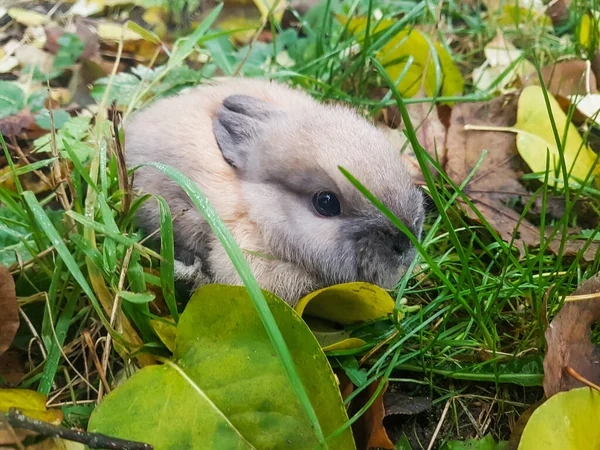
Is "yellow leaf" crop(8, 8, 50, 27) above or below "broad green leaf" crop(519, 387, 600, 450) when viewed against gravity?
above

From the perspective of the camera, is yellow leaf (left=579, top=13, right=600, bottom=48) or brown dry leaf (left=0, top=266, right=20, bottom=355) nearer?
brown dry leaf (left=0, top=266, right=20, bottom=355)

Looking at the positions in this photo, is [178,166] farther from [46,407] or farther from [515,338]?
[515,338]

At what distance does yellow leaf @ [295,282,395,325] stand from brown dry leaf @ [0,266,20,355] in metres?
1.00

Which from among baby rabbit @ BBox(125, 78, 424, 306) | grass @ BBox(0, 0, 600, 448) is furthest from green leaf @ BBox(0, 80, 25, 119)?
baby rabbit @ BBox(125, 78, 424, 306)

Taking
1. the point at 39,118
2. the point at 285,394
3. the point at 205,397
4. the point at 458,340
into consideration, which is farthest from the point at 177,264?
the point at 39,118

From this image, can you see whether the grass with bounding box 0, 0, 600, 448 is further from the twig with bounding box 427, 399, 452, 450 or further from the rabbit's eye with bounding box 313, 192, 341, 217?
the rabbit's eye with bounding box 313, 192, 341, 217

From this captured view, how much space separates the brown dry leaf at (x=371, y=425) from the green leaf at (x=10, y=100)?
2.27 m

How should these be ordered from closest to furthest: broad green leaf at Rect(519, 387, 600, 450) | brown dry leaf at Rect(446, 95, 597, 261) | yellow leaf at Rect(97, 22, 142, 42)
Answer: broad green leaf at Rect(519, 387, 600, 450) → brown dry leaf at Rect(446, 95, 597, 261) → yellow leaf at Rect(97, 22, 142, 42)

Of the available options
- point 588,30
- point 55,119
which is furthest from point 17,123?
point 588,30

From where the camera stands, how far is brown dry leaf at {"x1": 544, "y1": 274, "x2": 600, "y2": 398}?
165cm

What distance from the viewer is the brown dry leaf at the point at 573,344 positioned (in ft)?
5.43

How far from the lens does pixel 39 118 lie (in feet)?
8.84

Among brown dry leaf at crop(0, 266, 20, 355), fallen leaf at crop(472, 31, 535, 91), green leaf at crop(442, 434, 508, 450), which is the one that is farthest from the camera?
fallen leaf at crop(472, 31, 535, 91)

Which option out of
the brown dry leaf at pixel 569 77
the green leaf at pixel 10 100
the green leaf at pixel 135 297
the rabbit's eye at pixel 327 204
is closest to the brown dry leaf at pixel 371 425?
the rabbit's eye at pixel 327 204
